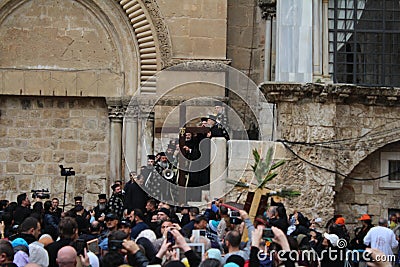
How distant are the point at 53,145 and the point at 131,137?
1647 mm

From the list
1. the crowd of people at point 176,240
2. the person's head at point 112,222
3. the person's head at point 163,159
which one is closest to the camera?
the crowd of people at point 176,240

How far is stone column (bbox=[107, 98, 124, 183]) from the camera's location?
21812mm

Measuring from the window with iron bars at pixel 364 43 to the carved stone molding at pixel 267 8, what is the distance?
83.8 inches

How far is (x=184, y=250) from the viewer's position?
9.84 metres

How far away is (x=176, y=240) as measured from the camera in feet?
32.4

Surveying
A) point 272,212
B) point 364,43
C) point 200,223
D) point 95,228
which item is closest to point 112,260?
point 200,223

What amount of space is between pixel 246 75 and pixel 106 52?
10.4 feet

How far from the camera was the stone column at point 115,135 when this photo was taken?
71.6ft

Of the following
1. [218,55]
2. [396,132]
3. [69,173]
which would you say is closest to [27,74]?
[69,173]

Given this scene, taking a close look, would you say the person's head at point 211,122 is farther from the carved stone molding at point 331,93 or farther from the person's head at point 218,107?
the carved stone molding at point 331,93

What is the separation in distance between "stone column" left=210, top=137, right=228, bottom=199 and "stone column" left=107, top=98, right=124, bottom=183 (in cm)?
355

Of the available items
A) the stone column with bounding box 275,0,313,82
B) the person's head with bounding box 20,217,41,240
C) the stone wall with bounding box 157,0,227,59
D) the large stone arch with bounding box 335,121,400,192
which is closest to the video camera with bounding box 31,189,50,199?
the stone wall with bounding box 157,0,227,59

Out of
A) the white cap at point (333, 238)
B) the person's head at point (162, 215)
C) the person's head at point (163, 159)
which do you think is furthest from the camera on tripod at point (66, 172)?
the white cap at point (333, 238)

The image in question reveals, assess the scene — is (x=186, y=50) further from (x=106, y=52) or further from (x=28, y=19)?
(x=28, y=19)
